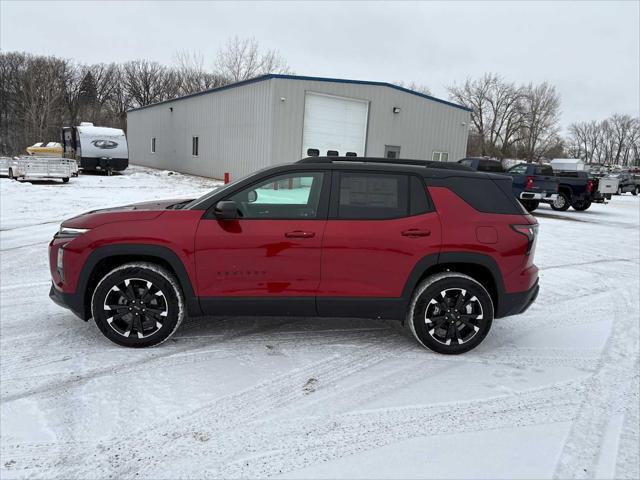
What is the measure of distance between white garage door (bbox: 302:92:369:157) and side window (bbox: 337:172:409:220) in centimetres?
1723

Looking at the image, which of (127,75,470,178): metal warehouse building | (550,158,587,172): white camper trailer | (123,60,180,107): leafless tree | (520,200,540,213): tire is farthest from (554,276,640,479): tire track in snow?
(123,60,180,107): leafless tree

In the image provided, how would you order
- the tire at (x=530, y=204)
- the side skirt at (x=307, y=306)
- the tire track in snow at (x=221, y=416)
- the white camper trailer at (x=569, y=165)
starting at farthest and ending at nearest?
the white camper trailer at (x=569, y=165) → the tire at (x=530, y=204) → the side skirt at (x=307, y=306) → the tire track in snow at (x=221, y=416)

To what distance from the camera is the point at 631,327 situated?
497 cm

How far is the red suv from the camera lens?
12.6 feet

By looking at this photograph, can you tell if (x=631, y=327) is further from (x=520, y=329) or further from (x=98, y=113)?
(x=98, y=113)

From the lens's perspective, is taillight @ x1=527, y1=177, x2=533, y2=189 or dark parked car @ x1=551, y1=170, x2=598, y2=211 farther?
dark parked car @ x1=551, y1=170, x2=598, y2=211

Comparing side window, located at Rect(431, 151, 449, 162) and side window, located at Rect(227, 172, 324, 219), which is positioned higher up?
side window, located at Rect(431, 151, 449, 162)

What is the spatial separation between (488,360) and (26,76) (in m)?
61.3

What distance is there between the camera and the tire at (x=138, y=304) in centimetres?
385

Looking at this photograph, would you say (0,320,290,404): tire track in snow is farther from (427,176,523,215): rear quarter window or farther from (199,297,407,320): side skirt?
(427,176,523,215): rear quarter window

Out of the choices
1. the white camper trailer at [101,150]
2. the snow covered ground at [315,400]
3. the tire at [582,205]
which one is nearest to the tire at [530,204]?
the tire at [582,205]

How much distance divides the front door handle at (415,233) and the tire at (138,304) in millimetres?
1960

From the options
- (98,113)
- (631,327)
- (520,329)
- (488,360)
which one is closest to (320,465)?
(488,360)

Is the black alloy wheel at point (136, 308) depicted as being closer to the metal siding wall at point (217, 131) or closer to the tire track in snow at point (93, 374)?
the tire track in snow at point (93, 374)
